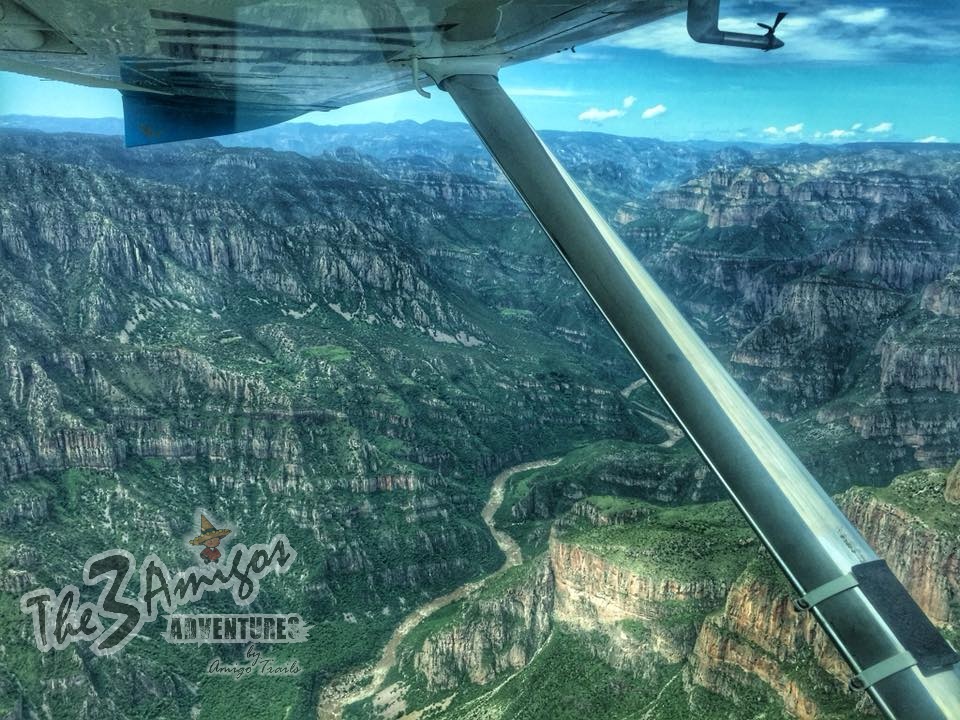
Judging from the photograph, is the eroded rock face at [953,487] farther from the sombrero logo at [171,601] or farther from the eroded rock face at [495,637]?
the sombrero logo at [171,601]

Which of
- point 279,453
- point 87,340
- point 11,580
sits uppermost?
point 87,340

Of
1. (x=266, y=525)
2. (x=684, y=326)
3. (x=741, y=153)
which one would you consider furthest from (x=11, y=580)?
(x=741, y=153)

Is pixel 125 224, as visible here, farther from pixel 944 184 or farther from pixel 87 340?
pixel 944 184

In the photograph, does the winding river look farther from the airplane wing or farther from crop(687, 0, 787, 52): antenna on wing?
crop(687, 0, 787, 52): antenna on wing

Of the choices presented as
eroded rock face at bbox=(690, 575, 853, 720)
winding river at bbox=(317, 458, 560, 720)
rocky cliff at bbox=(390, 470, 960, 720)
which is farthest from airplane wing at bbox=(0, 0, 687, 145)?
winding river at bbox=(317, 458, 560, 720)

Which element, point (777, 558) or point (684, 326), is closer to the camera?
point (777, 558)

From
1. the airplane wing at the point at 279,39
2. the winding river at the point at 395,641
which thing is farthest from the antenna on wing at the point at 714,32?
the winding river at the point at 395,641
